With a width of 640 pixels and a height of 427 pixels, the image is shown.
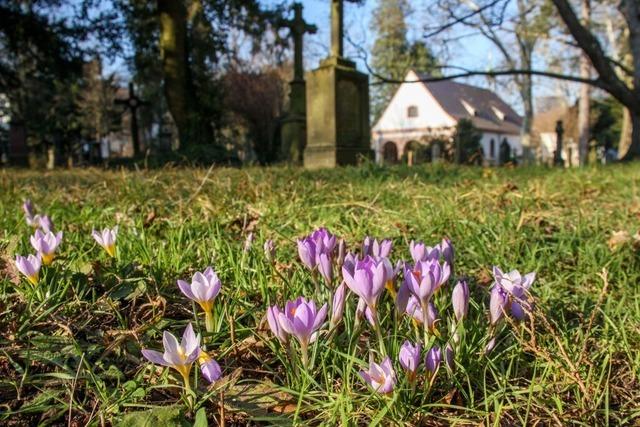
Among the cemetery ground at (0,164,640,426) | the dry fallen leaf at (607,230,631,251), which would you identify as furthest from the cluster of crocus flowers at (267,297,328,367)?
the dry fallen leaf at (607,230,631,251)

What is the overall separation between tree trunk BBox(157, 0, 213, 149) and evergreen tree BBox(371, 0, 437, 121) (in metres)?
20.3

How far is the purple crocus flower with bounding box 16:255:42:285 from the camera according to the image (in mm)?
1396

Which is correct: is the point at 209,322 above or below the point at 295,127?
below

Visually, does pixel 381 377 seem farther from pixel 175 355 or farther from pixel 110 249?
pixel 110 249

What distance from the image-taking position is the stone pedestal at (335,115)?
1073cm

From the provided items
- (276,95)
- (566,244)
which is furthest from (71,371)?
(276,95)

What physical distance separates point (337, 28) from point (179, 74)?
A: 7549 millimetres

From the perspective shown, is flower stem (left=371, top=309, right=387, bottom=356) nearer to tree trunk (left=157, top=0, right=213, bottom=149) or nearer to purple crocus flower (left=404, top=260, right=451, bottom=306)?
purple crocus flower (left=404, top=260, right=451, bottom=306)

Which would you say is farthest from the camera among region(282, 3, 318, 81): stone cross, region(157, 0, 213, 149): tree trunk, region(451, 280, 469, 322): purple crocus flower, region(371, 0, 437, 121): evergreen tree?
region(371, 0, 437, 121): evergreen tree

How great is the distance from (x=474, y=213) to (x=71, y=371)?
2.41m

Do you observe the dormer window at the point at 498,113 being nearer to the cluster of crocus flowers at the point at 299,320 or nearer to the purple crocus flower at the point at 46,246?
the purple crocus flower at the point at 46,246

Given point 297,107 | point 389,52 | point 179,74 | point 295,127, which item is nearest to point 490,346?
point 295,127

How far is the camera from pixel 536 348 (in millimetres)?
1251

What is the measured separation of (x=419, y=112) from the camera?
4819 cm
